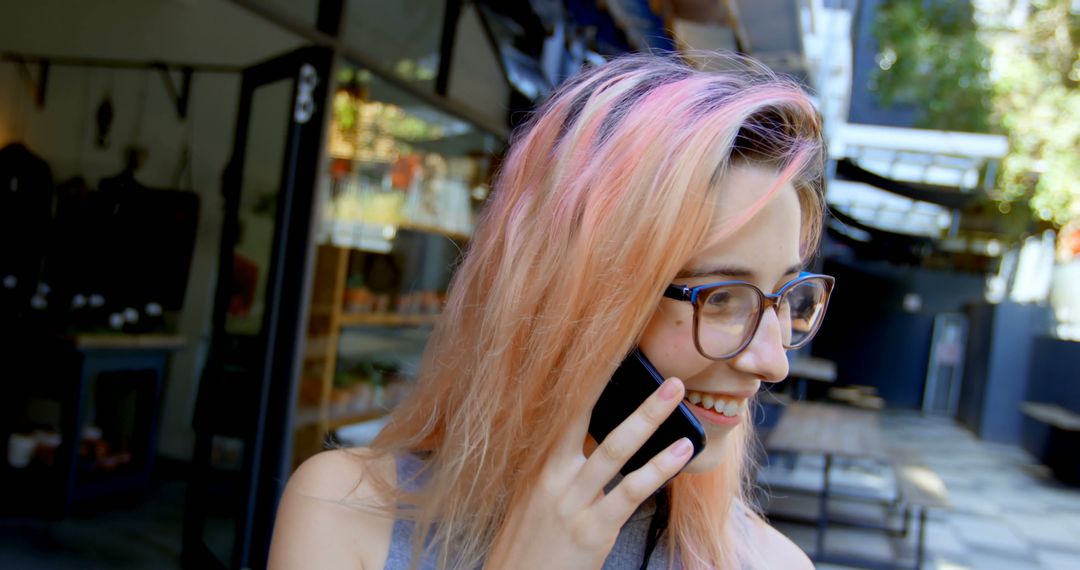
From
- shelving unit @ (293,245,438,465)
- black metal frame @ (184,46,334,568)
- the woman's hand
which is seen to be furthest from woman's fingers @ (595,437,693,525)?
shelving unit @ (293,245,438,465)

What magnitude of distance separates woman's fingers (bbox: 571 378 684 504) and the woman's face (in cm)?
11

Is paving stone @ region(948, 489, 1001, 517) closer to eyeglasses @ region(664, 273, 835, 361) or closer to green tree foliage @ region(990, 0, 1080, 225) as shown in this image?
green tree foliage @ region(990, 0, 1080, 225)

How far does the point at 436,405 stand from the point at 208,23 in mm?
4294

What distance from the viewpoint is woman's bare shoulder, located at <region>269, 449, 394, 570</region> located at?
111 cm

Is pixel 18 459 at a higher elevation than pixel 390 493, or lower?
lower

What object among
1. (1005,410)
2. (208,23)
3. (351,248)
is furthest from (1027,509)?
(208,23)

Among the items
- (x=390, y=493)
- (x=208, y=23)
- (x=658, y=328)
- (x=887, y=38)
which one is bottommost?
(x=390, y=493)

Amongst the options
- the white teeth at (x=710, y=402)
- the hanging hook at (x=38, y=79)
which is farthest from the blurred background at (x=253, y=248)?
the white teeth at (x=710, y=402)

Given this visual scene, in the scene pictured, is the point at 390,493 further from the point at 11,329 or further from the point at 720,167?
the point at 11,329

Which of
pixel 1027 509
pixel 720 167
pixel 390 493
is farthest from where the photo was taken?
pixel 1027 509

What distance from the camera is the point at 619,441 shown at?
0.93m

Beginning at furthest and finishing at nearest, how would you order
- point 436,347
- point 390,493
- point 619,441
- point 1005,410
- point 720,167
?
point 1005,410, point 436,347, point 390,493, point 720,167, point 619,441

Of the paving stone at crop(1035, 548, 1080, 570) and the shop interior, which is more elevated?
the shop interior

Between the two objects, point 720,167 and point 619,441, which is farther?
point 720,167
